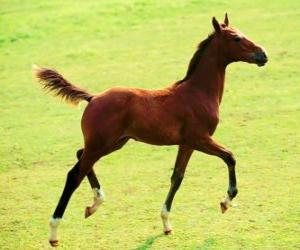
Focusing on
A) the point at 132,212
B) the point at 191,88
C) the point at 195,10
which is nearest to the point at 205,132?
the point at 191,88

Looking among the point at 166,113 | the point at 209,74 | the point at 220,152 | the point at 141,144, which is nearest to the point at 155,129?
the point at 166,113

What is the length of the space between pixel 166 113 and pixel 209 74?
80 cm

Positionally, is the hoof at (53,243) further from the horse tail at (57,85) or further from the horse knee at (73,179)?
Result: the horse tail at (57,85)

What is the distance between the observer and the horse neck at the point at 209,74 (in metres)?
7.07

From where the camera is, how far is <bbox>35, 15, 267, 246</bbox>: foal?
257 inches

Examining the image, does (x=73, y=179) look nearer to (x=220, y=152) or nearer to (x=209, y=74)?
(x=220, y=152)

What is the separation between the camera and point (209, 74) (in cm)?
711

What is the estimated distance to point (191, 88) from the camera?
7023mm

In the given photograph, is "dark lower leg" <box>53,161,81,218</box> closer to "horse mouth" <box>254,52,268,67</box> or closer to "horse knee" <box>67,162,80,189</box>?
"horse knee" <box>67,162,80,189</box>

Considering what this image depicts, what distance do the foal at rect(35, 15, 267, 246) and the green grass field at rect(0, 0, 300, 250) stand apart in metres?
0.59

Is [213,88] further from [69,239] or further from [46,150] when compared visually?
[46,150]

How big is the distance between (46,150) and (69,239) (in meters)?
3.55

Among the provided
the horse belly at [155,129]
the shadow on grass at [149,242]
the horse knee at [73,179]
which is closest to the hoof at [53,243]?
the horse knee at [73,179]

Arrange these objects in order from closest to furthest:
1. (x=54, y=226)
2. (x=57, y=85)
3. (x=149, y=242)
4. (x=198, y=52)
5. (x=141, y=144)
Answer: (x=54, y=226)
(x=149, y=242)
(x=57, y=85)
(x=198, y=52)
(x=141, y=144)
